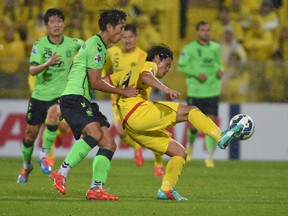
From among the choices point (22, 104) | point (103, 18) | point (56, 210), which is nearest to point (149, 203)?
point (56, 210)

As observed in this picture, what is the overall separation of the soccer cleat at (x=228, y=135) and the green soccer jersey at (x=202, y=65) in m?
7.59

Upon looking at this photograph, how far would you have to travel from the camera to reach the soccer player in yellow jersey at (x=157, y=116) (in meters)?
10.3

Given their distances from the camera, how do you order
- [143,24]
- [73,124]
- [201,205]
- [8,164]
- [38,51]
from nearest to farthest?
[201,205], [73,124], [38,51], [8,164], [143,24]

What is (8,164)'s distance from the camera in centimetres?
1708

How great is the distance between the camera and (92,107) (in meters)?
10.9

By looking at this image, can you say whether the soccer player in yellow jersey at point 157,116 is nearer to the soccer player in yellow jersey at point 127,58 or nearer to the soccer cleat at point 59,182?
the soccer cleat at point 59,182

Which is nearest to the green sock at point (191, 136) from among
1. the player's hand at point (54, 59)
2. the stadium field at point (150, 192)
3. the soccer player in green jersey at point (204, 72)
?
the soccer player in green jersey at point (204, 72)

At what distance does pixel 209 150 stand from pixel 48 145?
4.02 m

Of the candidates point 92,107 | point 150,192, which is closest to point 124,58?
point 150,192

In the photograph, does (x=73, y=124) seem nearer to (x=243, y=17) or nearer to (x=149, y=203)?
(x=149, y=203)

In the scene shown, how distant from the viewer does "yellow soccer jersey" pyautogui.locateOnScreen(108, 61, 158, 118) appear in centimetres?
1059

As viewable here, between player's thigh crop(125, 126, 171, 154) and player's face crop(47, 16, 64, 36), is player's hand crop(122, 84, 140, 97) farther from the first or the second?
player's face crop(47, 16, 64, 36)

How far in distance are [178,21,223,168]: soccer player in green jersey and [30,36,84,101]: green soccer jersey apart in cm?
413

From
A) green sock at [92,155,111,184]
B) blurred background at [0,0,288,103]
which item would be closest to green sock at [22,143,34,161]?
green sock at [92,155,111,184]
